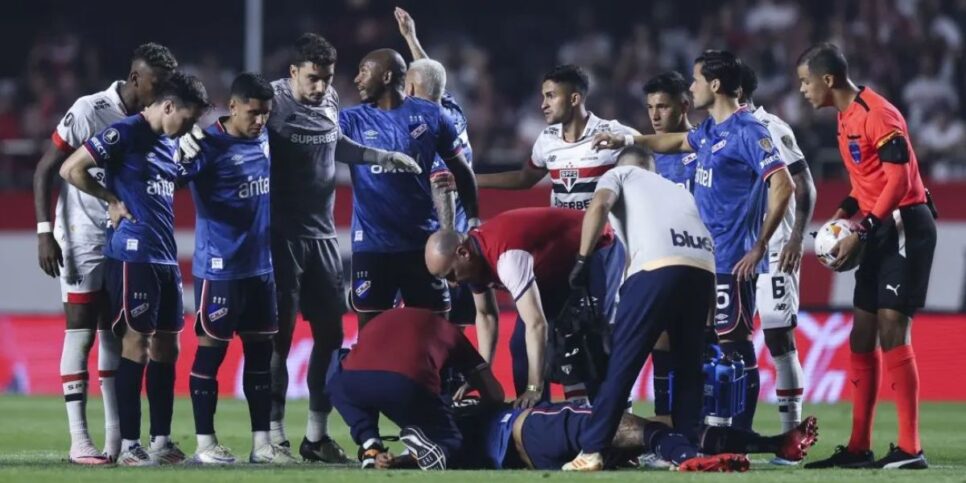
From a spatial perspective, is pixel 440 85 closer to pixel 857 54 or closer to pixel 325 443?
pixel 325 443

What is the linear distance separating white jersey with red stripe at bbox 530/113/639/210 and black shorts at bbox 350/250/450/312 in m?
1.00

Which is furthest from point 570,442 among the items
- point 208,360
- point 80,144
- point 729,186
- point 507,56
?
point 507,56

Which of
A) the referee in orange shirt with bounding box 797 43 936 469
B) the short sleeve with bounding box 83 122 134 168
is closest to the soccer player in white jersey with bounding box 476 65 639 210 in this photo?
the referee in orange shirt with bounding box 797 43 936 469

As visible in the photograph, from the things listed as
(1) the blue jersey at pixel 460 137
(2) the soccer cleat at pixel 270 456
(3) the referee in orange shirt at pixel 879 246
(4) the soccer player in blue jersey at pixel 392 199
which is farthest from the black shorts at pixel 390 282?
(3) the referee in orange shirt at pixel 879 246

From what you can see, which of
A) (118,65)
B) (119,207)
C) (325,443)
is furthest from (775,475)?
(118,65)

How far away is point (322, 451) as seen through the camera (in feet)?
33.4

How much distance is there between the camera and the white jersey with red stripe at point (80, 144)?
995 cm

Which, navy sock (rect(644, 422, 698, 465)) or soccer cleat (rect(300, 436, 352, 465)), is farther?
soccer cleat (rect(300, 436, 352, 465))

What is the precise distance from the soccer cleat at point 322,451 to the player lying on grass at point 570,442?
3.66 feet

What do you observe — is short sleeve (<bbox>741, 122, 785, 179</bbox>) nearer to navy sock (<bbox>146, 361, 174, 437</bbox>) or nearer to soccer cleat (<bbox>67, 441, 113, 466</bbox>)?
navy sock (<bbox>146, 361, 174, 437</bbox>)

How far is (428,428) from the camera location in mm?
8992

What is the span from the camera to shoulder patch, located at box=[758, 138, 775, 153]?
10086 millimetres

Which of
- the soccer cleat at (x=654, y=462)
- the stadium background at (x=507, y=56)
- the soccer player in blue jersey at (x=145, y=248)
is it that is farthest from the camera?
the stadium background at (x=507, y=56)

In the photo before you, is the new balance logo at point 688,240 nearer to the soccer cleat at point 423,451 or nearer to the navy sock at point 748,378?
the soccer cleat at point 423,451
